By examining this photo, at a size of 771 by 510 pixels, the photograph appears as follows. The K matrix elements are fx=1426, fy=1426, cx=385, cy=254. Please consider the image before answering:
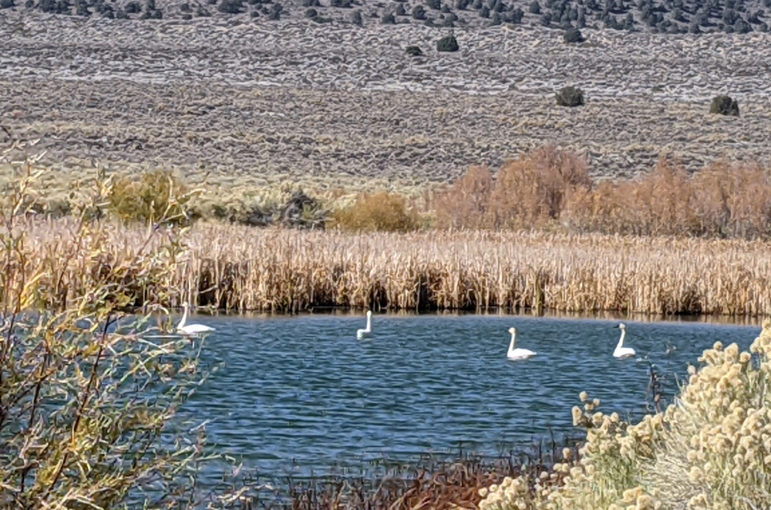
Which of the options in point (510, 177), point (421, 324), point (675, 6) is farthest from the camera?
point (675, 6)

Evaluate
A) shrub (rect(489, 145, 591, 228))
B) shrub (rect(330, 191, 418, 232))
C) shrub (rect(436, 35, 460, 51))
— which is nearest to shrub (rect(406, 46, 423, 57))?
shrub (rect(436, 35, 460, 51))

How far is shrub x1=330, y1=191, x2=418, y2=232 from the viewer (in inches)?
1316

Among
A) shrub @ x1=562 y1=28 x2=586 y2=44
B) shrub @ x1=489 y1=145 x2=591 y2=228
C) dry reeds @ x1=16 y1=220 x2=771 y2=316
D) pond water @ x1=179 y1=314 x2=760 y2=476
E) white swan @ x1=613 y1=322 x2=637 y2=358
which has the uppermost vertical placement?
shrub @ x1=562 y1=28 x2=586 y2=44

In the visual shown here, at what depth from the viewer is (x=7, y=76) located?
59.1m

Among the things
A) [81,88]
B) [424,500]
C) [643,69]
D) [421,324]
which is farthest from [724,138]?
[424,500]

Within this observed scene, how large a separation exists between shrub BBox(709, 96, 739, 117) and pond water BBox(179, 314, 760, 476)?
126 ft

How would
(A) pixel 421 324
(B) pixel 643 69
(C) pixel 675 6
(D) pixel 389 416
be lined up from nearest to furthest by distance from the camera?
(D) pixel 389 416 → (A) pixel 421 324 → (B) pixel 643 69 → (C) pixel 675 6

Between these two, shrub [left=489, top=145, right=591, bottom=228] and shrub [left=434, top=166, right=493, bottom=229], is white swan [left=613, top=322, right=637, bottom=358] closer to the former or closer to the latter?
shrub [left=434, top=166, right=493, bottom=229]

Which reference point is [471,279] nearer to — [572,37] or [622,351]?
[622,351]

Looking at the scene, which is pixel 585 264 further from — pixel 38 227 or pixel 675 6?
pixel 675 6

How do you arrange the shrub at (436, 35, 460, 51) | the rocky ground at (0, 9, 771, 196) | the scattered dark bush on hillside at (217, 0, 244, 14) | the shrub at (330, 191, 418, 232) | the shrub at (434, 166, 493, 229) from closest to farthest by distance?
the shrub at (330, 191, 418, 232)
the shrub at (434, 166, 493, 229)
the rocky ground at (0, 9, 771, 196)
the shrub at (436, 35, 460, 51)
the scattered dark bush on hillside at (217, 0, 244, 14)

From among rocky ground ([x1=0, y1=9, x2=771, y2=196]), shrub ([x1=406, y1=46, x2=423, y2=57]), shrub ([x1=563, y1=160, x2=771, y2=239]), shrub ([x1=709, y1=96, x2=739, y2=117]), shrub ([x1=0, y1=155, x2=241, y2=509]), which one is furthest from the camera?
shrub ([x1=406, y1=46, x2=423, y2=57])

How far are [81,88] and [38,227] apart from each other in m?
37.4

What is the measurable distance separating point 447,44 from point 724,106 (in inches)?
579
